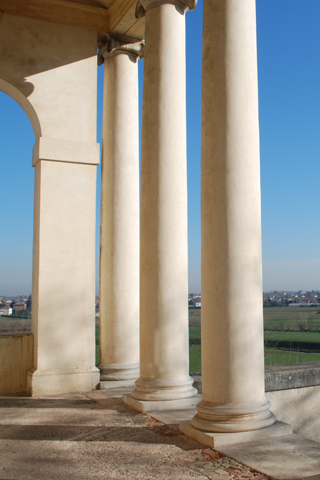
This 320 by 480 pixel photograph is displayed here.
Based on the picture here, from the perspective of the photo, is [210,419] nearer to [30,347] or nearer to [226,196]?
[226,196]

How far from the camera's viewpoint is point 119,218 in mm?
76875

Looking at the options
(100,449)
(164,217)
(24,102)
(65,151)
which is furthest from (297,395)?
(24,102)

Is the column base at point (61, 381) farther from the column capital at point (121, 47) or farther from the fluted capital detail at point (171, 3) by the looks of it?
the column capital at point (121, 47)

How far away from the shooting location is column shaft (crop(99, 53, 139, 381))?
74.9 metres

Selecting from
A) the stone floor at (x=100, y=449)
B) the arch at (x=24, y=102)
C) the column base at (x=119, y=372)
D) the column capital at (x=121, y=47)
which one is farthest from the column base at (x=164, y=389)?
the column capital at (x=121, y=47)

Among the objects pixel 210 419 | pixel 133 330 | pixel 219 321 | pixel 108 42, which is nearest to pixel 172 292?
pixel 219 321

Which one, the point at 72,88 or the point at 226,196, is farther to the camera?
the point at 72,88

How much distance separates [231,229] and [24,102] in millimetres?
47939

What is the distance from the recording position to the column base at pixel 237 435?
40.2 metres

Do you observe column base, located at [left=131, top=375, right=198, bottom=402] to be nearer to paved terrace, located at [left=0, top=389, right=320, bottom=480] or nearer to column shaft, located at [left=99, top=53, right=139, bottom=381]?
paved terrace, located at [left=0, top=389, right=320, bottom=480]

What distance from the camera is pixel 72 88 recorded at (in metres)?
76.4

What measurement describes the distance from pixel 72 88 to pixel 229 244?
4700cm

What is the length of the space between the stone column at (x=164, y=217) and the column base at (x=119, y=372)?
46.0 feet

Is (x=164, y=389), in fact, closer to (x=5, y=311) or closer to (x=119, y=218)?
(x=119, y=218)
